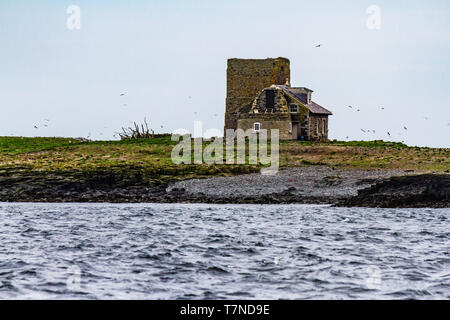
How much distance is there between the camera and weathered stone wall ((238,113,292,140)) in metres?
78.8

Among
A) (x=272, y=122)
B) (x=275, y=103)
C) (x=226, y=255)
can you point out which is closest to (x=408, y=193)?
(x=226, y=255)

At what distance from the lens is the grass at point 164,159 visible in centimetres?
5872

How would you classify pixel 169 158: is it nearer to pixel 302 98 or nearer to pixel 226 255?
pixel 302 98

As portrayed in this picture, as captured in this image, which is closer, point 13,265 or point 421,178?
point 13,265

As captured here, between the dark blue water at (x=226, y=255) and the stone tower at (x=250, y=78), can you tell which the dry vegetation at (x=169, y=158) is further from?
the dark blue water at (x=226, y=255)

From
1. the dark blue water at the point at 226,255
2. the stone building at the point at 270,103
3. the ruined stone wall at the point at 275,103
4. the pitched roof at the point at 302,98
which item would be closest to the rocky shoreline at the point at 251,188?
the dark blue water at the point at 226,255

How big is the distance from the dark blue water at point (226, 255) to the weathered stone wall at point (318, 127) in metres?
37.9

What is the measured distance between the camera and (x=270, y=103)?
80188 millimetres

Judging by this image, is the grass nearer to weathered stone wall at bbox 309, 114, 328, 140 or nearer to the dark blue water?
weathered stone wall at bbox 309, 114, 328, 140

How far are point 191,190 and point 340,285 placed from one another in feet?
113

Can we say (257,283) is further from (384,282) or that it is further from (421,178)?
Answer: (421,178)

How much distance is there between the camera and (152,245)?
89.1 feet

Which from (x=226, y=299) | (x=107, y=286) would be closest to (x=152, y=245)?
(x=107, y=286)

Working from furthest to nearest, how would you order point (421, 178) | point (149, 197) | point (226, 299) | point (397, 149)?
point (397, 149) < point (149, 197) < point (421, 178) < point (226, 299)
